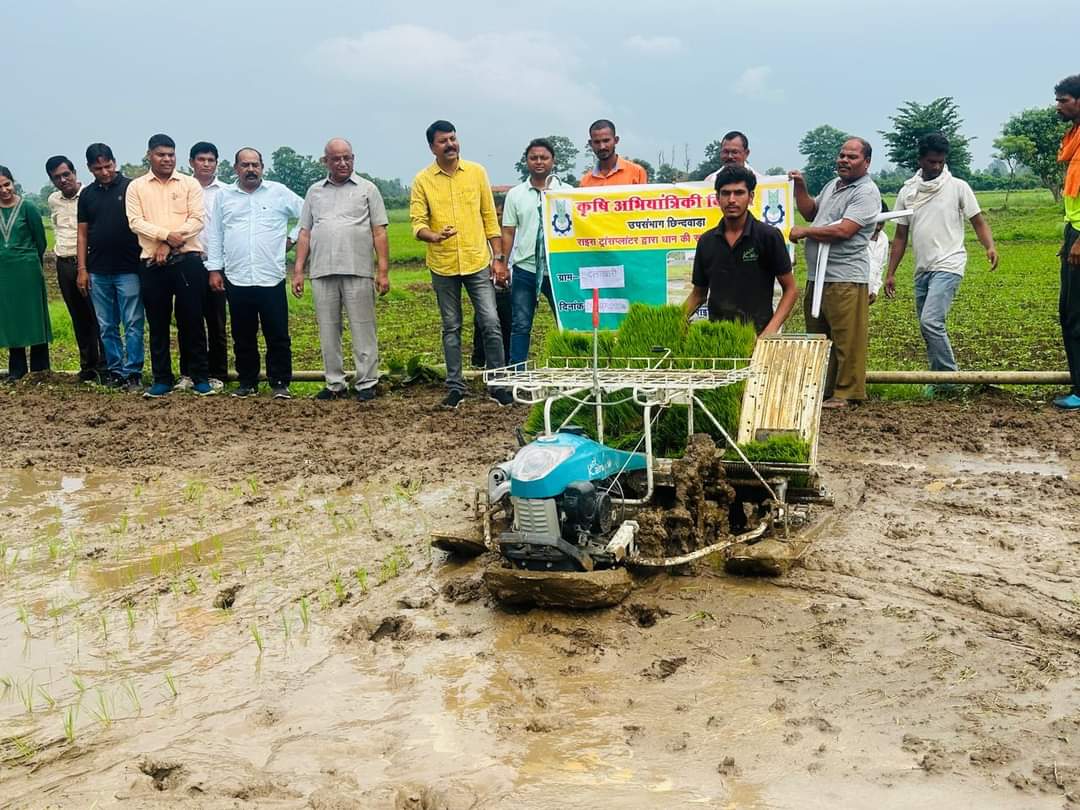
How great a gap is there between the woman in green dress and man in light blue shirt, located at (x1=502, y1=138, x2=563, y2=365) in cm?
527

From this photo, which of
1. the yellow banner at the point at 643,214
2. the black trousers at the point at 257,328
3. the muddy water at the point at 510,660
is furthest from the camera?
the black trousers at the point at 257,328

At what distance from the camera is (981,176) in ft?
257

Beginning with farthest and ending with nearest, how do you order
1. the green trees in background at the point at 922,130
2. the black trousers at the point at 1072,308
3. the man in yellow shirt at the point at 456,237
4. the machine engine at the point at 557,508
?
1. the green trees in background at the point at 922,130
2. the man in yellow shirt at the point at 456,237
3. the black trousers at the point at 1072,308
4. the machine engine at the point at 557,508

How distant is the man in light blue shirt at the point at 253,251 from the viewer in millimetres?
9930

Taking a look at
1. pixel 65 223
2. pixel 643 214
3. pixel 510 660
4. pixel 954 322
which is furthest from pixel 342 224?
pixel 954 322

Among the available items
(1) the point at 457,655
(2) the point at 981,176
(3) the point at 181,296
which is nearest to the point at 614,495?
(1) the point at 457,655

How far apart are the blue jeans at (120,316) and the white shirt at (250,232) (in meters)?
1.07

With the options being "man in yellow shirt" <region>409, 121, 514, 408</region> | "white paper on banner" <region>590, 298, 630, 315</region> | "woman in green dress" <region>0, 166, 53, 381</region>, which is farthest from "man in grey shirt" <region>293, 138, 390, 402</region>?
"woman in green dress" <region>0, 166, 53, 381</region>

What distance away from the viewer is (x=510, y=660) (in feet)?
14.5

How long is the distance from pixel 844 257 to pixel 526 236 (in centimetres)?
277

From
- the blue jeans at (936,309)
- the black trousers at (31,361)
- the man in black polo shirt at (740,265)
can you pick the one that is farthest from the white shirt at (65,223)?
the blue jeans at (936,309)

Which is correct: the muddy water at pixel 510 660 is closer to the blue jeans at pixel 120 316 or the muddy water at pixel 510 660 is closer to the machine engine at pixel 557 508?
the machine engine at pixel 557 508

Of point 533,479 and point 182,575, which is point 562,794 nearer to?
point 533,479

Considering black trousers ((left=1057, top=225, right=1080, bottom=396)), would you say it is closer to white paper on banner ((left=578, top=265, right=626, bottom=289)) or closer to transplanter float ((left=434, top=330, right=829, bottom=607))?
transplanter float ((left=434, top=330, right=829, bottom=607))
